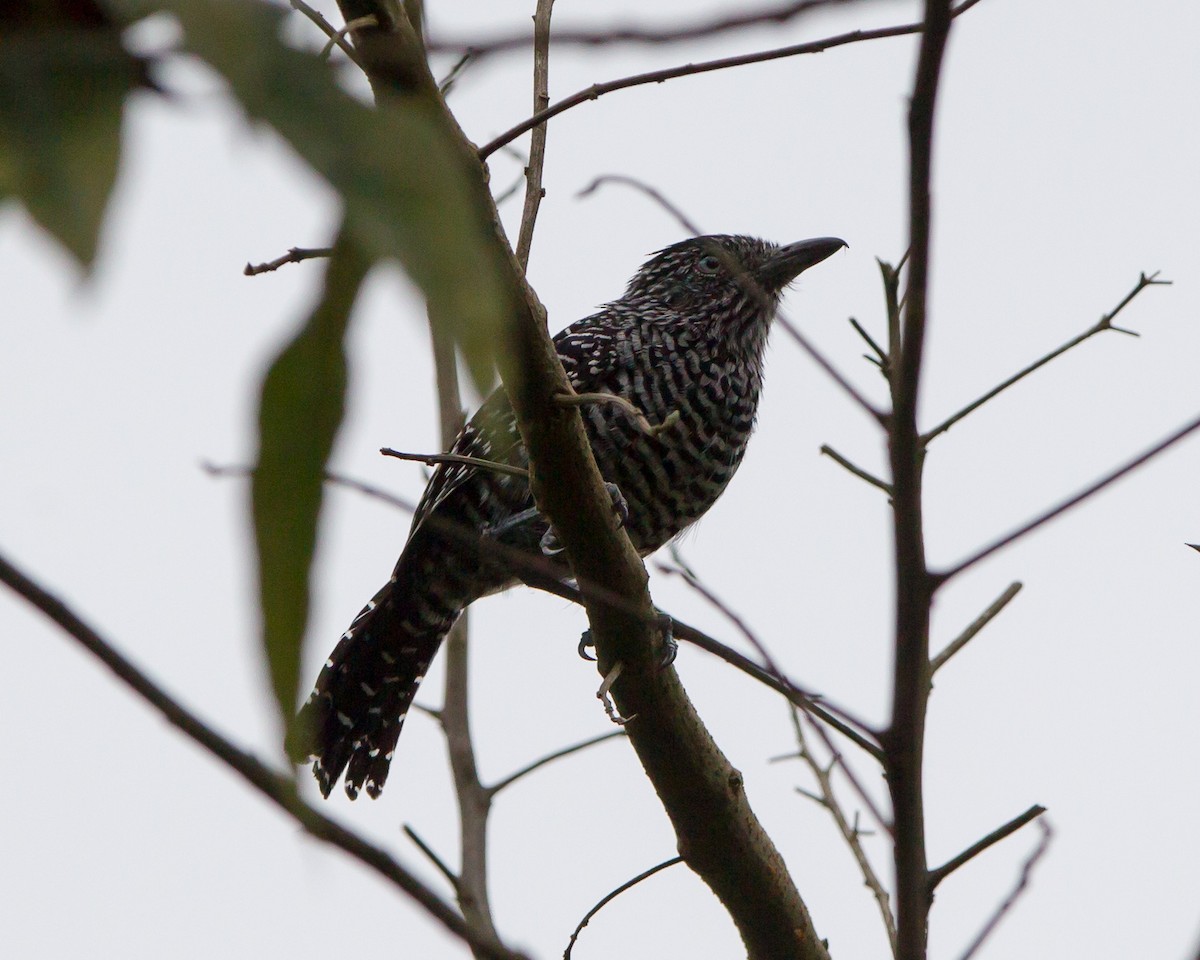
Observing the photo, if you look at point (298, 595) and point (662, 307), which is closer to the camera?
point (298, 595)

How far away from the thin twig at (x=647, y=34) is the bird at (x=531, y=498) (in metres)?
3.04

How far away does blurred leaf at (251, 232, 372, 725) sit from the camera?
0.89m

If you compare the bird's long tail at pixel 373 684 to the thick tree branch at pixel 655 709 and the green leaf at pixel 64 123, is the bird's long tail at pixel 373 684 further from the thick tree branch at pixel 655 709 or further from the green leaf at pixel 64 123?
the green leaf at pixel 64 123

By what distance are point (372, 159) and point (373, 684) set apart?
14.2 ft

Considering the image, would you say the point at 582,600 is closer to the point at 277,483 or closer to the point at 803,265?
the point at 277,483

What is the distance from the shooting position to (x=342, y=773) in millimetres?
5086

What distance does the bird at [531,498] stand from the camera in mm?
4812

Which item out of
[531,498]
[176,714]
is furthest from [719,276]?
[176,714]

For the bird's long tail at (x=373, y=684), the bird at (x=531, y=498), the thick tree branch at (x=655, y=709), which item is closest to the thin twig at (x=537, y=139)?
the thick tree branch at (x=655, y=709)

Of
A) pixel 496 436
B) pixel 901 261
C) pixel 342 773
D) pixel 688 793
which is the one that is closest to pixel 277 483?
pixel 901 261

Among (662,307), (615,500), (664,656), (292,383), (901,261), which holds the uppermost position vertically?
(662,307)

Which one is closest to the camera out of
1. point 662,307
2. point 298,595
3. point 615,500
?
point 298,595

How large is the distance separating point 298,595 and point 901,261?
1.26 m

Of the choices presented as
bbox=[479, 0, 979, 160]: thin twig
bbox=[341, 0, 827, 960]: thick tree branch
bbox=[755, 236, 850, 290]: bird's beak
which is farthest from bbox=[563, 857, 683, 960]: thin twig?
bbox=[755, 236, 850, 290]: bird's beak
